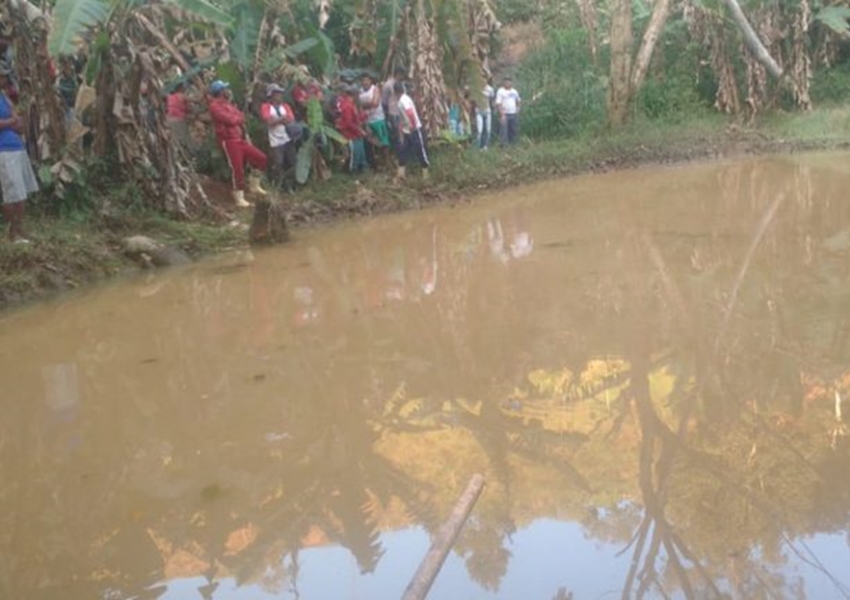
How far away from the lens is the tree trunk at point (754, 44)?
15.9 metres

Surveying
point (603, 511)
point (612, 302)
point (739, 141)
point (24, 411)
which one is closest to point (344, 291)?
point (612, 302)

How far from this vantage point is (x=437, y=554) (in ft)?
9.36

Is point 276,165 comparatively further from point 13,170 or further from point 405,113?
point 13,170

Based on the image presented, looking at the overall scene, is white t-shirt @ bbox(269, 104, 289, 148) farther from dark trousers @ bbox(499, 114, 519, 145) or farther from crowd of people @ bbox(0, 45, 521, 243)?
dark trousers @ bbox(499, 114, 519, 145)

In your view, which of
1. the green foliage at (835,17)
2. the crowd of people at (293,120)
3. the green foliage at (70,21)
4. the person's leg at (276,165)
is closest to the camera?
the green foliage at (70,21)

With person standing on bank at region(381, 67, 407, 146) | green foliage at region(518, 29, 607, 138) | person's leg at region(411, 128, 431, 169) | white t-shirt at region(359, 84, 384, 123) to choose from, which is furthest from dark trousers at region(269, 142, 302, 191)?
green foliage at region(518, 29, 607, 138)

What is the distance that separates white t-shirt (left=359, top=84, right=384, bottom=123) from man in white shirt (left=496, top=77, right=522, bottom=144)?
3.43 metres

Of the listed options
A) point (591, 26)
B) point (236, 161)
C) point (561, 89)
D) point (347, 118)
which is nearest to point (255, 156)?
point (236, 161)

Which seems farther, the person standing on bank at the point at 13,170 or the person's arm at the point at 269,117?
the person's arm at the point at 269,117

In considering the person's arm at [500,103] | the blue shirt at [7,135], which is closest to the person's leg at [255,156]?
the blue shirt at [7,135]

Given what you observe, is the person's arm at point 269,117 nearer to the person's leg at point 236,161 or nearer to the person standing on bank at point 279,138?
the person standing on bank at point 279,138

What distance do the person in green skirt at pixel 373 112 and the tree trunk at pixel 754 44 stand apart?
7005mm

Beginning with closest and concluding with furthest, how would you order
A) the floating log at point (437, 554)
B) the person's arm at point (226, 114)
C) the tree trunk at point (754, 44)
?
the floating log at point (437, 554), the person's arm at point (226, 114), the tree trunk at point (754, 44)

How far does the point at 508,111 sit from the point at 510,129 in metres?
0.38
